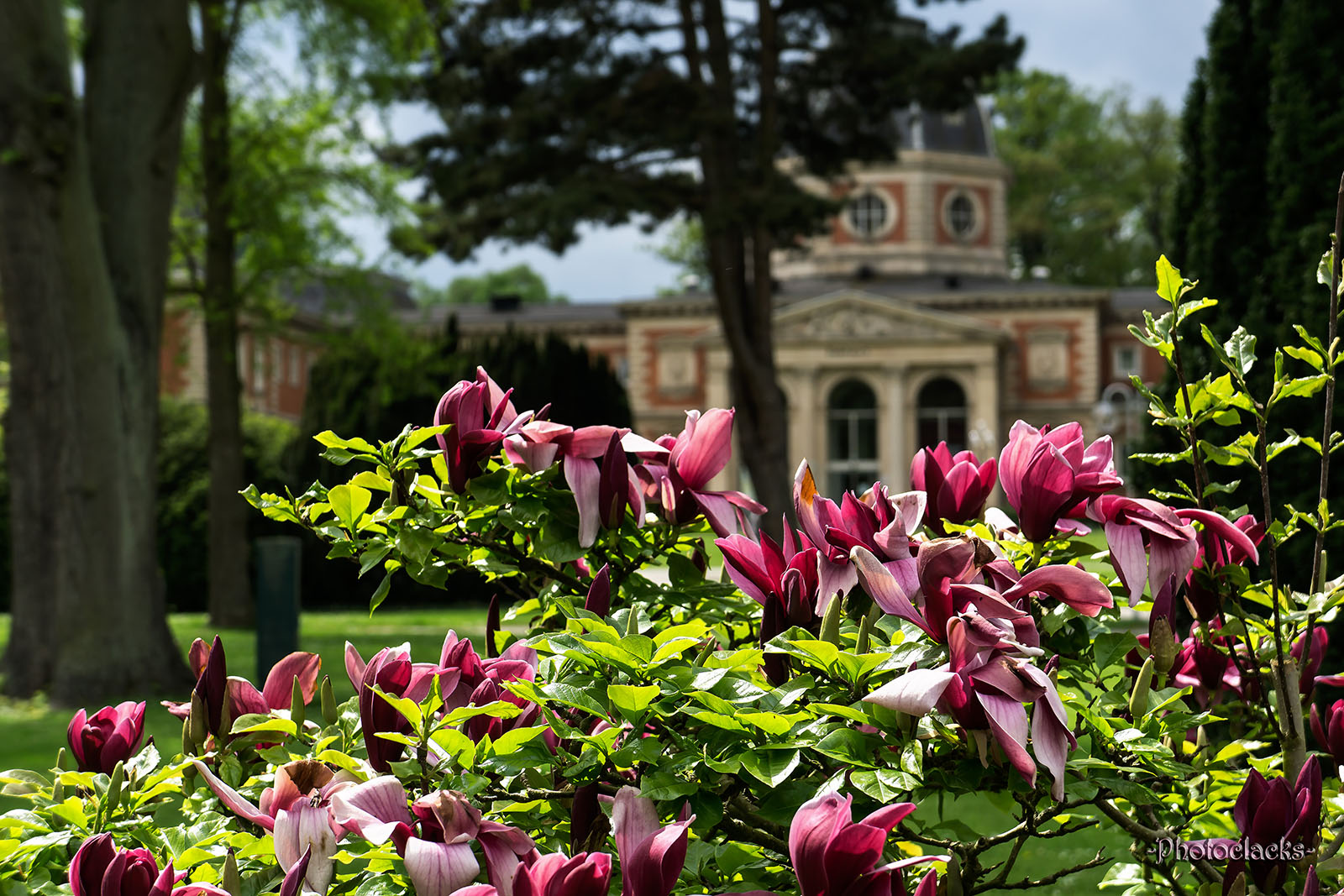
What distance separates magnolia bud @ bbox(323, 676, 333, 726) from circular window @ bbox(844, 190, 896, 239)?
190 ft

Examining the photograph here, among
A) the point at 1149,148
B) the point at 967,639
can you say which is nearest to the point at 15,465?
the point at 967,639

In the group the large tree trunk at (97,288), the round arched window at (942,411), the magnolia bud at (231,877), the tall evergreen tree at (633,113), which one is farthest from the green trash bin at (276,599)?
the round arched window at (942,411)

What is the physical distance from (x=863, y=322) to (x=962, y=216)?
894cm

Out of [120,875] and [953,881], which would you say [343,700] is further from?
[953,881]

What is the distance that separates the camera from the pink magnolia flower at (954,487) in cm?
166

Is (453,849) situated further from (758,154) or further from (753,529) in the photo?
(758,154)

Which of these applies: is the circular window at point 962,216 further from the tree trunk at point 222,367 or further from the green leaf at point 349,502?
the green leaf at point 349,502

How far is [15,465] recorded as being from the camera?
428 inches

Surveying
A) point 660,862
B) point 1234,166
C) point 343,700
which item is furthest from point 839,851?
point 343,700

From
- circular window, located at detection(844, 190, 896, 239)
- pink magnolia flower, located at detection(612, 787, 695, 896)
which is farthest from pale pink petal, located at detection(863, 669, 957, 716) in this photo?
circular window, located at detection(844, 190, 896, 239)

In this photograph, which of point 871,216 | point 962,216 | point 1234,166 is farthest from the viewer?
point 871,216

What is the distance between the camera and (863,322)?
5297cm

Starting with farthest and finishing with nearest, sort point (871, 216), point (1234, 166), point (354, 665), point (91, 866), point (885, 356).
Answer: point (871, 216) → point (885, 356) → point (1234, 166) → point (354, 665) → point (91, 866)

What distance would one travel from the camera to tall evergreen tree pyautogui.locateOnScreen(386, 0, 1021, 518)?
16625 millimetres
